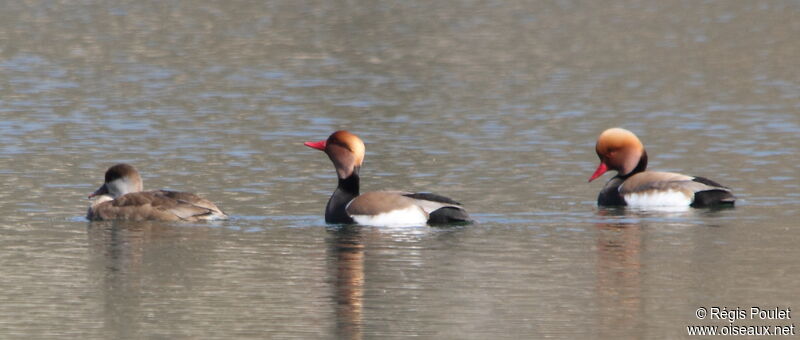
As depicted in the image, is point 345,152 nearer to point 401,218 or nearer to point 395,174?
point 401,218

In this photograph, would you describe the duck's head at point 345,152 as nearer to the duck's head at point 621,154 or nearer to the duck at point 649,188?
the duck at point 649,188

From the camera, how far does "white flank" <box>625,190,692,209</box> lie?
19859mm

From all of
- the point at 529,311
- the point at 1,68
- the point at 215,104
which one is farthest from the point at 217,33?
the point at 529,311

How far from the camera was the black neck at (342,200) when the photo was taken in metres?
18.3

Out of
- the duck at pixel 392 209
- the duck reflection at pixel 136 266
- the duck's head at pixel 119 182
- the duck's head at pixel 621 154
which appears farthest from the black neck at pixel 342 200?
the duck's head at pixel 621 154

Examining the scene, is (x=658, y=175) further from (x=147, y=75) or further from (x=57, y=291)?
(x=147, y=75)

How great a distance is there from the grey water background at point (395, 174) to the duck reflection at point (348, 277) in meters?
0.04

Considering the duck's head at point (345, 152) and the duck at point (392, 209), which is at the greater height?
the duck's head at point (345, 152)

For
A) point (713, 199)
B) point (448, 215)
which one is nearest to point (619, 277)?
point (448, 215)

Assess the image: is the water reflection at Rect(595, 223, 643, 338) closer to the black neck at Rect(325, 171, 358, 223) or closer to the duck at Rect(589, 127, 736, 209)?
the duck at Rect(589, 127, 736, 209)

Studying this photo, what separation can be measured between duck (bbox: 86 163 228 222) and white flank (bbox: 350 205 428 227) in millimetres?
1679

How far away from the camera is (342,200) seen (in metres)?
18.5

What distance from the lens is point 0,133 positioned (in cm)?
2769

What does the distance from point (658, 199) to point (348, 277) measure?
6.48 meters
